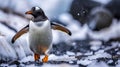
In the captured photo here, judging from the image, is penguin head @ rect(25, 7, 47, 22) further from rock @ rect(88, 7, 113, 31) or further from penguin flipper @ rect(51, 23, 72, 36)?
rock @ rect(88, 7, 113, 31)

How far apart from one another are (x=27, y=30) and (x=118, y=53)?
0.37 m

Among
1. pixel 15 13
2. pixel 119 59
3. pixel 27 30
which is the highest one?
pixel 15 13

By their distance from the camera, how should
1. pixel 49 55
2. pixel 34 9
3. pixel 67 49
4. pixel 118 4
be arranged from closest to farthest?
pixel 34 9, pixel 49 55, pixel 67 49, pixel 118 4

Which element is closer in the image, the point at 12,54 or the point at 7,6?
the point at 12,54

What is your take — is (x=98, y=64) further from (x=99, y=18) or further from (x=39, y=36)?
(x=99, y=18)

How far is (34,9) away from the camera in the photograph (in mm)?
1616

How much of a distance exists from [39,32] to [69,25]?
304 millimetres

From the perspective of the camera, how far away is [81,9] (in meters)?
1.89

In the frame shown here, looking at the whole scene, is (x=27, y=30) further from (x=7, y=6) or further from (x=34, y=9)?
(x=7, y=6)

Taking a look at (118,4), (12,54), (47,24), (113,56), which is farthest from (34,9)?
(118,4)

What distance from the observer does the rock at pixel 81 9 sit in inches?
74.1

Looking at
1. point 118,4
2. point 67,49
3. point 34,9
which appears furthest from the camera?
point 118,4

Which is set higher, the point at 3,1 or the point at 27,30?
the point at 3,1

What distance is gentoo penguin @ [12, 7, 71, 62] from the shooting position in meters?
1.63
